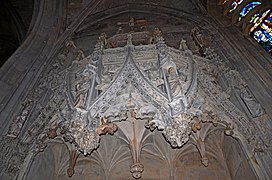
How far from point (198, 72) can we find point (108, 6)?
17.6 feet

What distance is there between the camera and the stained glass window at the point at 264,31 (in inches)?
325

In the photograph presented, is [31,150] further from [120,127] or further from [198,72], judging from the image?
[198,72]

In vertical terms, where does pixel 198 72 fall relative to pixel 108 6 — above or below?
below

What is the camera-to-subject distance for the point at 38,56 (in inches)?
300

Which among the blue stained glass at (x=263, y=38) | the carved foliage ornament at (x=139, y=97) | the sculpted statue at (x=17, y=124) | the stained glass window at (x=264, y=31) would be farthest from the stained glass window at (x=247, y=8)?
the sculpted statue at (x=17, y=124)

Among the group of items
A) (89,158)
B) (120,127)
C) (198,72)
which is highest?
(198,72)

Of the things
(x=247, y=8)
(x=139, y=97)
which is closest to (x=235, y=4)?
(x=247, y=8)

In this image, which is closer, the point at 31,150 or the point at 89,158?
the point at 31,150

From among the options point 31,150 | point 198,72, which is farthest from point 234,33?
point 31,150

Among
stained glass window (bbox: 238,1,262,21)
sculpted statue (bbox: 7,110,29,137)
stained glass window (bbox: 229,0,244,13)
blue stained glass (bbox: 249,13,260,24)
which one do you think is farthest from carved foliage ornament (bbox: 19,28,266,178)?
stained glass window (bbox: 229,0,244,13)

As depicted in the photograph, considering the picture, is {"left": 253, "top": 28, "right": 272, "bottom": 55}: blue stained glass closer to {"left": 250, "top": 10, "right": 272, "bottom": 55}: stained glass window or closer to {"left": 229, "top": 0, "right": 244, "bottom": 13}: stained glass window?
{"left": 250, "top": 10, "right": 272, "bottom": 55}: stained glass window

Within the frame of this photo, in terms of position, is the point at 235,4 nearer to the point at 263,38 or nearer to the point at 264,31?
the point at 264,31

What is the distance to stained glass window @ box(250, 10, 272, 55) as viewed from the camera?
27.1 ft

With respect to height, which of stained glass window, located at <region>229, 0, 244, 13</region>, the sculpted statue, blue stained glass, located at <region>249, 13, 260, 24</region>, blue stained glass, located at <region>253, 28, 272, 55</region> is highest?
stained glass window, located at <region>229, 0, 244, 13</region>
